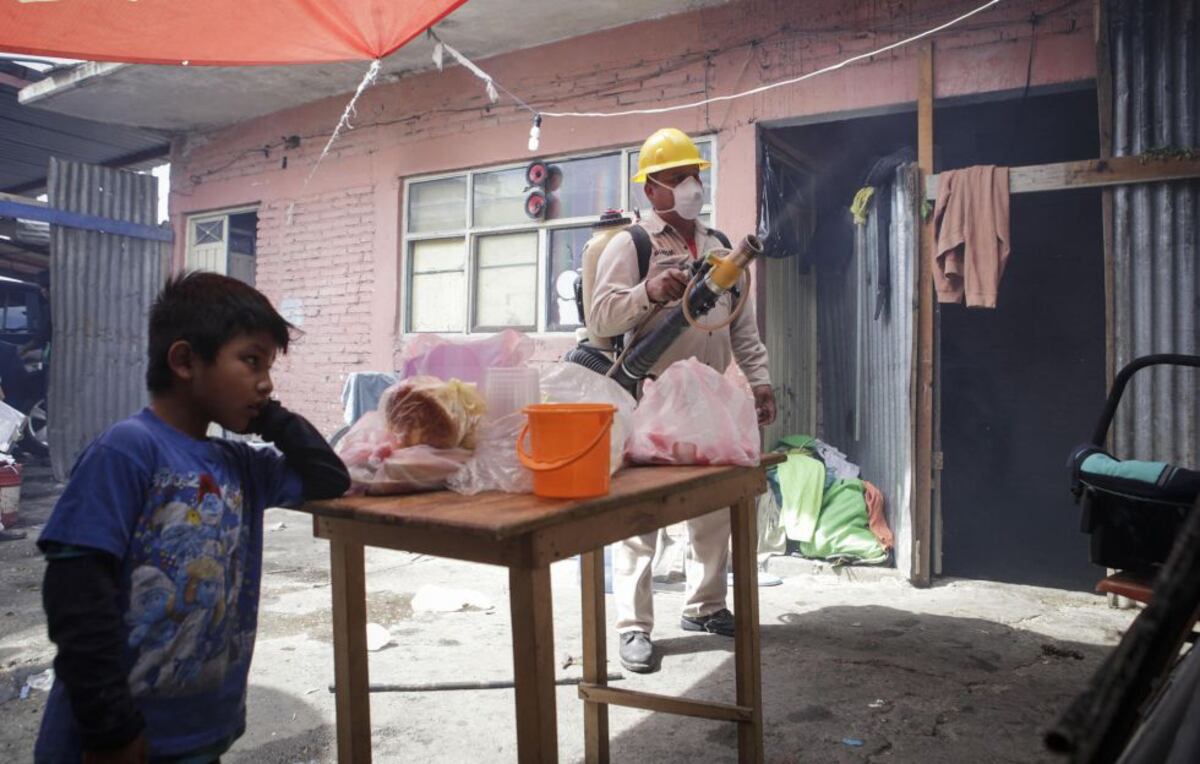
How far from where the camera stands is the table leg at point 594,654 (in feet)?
8.18

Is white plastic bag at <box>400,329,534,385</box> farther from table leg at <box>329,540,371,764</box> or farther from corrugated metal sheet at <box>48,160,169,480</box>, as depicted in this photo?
corrugated metal sheet at <box>48,160,169,480</box>

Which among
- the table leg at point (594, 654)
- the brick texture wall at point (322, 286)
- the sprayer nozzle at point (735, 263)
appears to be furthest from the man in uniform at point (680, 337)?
the brick texture wall at point (322, 286)

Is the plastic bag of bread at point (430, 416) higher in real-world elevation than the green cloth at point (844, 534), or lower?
higher

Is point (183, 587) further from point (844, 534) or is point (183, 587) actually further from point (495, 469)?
point (844, 534)

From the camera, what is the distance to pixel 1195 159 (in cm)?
413

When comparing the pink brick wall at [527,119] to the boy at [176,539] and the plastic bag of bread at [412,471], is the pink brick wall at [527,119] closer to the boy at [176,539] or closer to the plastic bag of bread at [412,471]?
the plastic bag of bread at [412,471]

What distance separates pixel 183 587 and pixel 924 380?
4449mm

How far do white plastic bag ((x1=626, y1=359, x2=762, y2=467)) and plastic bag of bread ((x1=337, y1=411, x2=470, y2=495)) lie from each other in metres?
0.58

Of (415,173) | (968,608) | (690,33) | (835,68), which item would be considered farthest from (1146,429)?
(415,173)

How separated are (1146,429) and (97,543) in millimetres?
4837

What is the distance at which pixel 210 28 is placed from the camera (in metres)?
2.96

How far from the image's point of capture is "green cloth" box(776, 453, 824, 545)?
5293 mm

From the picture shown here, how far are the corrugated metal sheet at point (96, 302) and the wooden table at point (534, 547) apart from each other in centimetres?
891

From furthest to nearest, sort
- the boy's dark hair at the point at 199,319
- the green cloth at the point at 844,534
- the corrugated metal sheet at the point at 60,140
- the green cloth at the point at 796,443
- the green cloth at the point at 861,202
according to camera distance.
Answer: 1. the corrugated metal sheet at the point at 60,140
2. the green cloth at the point at 796,443
3. the green cloth at the point at 861,202
4. the green cloth at the point at 844,534
5. the boy's dark hair at the point at 199,319
